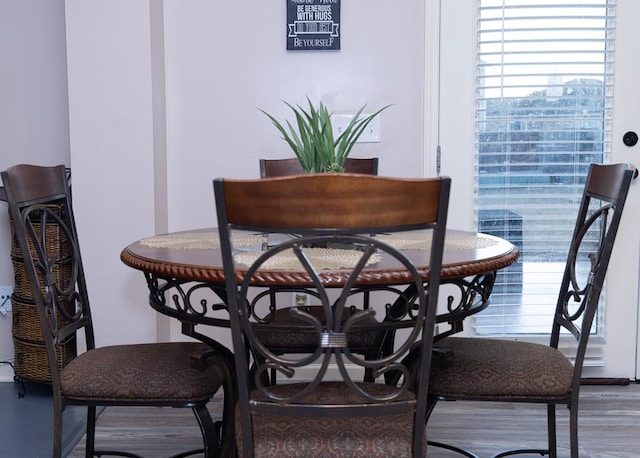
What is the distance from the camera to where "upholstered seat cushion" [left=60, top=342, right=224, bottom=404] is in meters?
1.71

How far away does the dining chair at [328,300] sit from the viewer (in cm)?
120

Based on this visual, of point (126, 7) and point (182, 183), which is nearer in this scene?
point (126, 7)

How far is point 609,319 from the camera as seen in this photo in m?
3.12

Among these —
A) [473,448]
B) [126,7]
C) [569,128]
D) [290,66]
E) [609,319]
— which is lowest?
[473,448]

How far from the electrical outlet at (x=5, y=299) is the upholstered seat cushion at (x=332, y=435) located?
86.8 inches

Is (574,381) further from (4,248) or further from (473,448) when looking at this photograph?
(4,248)

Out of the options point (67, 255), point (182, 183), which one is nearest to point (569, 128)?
point (182, 183)

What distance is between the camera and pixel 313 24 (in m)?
3.12

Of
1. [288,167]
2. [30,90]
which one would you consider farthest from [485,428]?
[30,90]

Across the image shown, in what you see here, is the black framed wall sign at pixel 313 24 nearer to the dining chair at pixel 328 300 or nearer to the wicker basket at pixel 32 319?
the wicker basket at pixel 32 319

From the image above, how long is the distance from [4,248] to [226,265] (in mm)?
2351

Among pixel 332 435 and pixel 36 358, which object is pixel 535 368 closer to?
pixel 332 435

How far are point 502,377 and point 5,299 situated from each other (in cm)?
242

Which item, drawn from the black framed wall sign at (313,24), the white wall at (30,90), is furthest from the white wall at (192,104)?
the white wall at (30,90)
